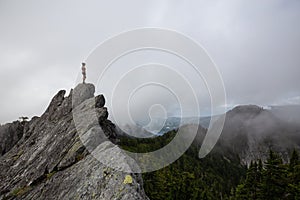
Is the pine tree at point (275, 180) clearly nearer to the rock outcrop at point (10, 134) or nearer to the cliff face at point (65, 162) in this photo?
the cliff face at point (65, 162)

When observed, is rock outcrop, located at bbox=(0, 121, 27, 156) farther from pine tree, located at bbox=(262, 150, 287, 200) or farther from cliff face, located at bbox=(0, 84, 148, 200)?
pine tree, located at bbox=(262, 150, 287, 200)

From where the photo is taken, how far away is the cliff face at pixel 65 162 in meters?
18.1

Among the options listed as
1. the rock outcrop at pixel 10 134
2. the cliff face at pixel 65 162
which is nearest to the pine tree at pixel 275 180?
the cliff face at pixel 65 162

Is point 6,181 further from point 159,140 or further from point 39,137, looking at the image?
point 159,140

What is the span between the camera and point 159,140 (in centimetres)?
17512

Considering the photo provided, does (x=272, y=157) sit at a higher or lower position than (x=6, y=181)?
higher

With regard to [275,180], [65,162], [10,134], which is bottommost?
Result: [275,180]

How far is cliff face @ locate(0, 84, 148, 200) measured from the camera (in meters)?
18.1

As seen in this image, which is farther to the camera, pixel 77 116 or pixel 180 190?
pixel 180 190

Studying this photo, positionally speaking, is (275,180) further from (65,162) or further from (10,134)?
(10,134)

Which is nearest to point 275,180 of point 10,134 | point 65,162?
point 65,162

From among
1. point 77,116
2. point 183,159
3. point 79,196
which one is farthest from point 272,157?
point 183,159

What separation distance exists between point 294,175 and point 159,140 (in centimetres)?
13586

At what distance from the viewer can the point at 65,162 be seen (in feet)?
77.4
